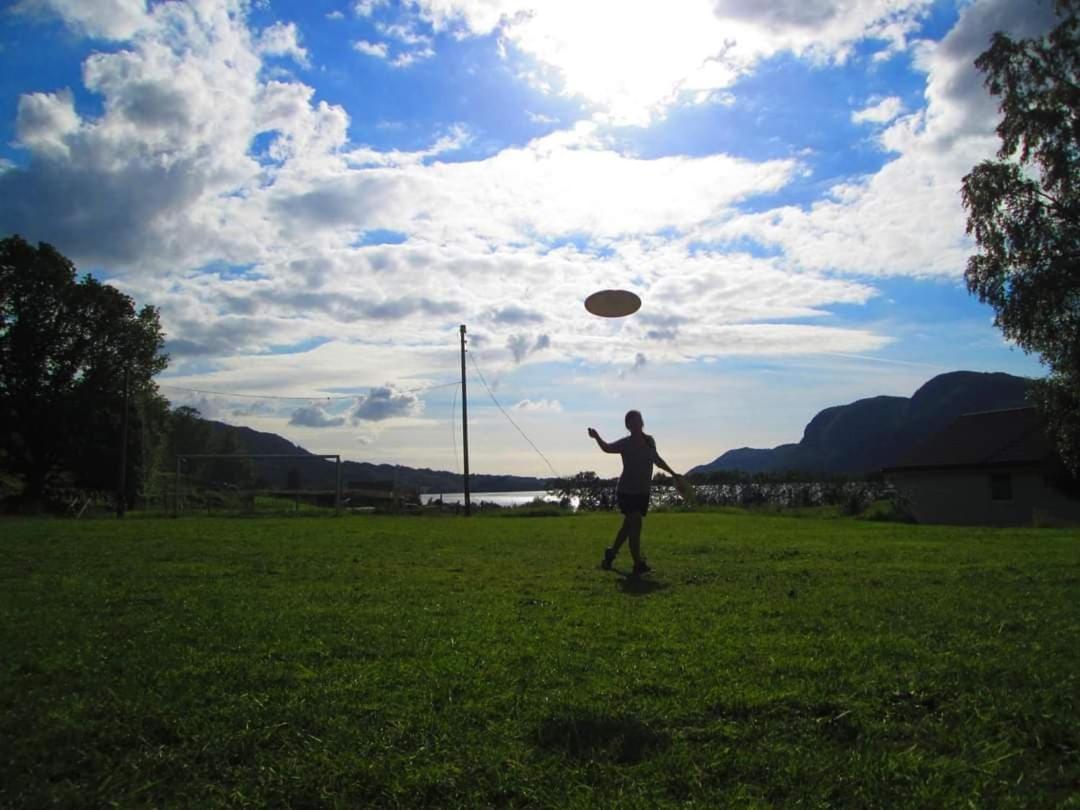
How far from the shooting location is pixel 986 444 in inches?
1689

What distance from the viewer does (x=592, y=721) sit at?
424 cm

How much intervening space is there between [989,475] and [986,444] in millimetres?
2323

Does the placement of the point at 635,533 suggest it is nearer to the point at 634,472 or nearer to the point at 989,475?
the point at 634,472

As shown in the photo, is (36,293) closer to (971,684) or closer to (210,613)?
(210,613)

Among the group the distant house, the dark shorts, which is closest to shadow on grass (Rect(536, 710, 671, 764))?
the dark shorts

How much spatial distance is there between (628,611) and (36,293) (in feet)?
151

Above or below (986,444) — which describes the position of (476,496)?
below

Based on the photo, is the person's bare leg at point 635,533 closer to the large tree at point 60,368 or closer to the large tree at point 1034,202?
the large tree at point 1034,202

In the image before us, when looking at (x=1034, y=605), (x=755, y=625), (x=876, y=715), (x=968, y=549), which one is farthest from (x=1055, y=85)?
(x=876, y=715)

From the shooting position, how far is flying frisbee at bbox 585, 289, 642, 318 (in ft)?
38.1

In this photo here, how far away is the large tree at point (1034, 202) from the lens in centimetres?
2456

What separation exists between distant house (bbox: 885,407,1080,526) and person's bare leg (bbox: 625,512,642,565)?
3347 centimetres

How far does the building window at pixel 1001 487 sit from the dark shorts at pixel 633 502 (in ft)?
123

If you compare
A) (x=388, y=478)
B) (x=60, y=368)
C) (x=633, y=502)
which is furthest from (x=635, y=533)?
(x=60, y=368)
